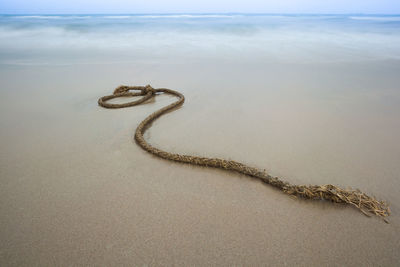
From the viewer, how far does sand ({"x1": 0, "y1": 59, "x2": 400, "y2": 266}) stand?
3.40ft

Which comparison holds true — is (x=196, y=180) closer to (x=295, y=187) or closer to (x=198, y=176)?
(x=198, y=176)

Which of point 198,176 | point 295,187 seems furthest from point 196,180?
point 295,187

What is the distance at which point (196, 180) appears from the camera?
144cm

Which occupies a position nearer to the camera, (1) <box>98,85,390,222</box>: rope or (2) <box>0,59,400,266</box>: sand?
(2) <box>0,59,400,266</box>: sand

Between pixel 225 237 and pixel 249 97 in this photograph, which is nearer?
pixel 225 237

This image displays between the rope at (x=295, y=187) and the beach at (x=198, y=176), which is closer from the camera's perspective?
the beach at (x=198, y=176)

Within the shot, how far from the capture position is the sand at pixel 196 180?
1.04 meters

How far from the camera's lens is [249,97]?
→ 2.73 metres

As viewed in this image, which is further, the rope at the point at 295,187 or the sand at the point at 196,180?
the rope at the point at 295,187

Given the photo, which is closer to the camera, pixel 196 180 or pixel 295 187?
pixel 295 187

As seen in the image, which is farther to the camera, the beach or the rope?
the rope

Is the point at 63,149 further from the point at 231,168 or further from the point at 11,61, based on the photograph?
the point at 11,61

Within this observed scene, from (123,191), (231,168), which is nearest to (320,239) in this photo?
(231,168)

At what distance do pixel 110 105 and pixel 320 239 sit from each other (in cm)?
220
